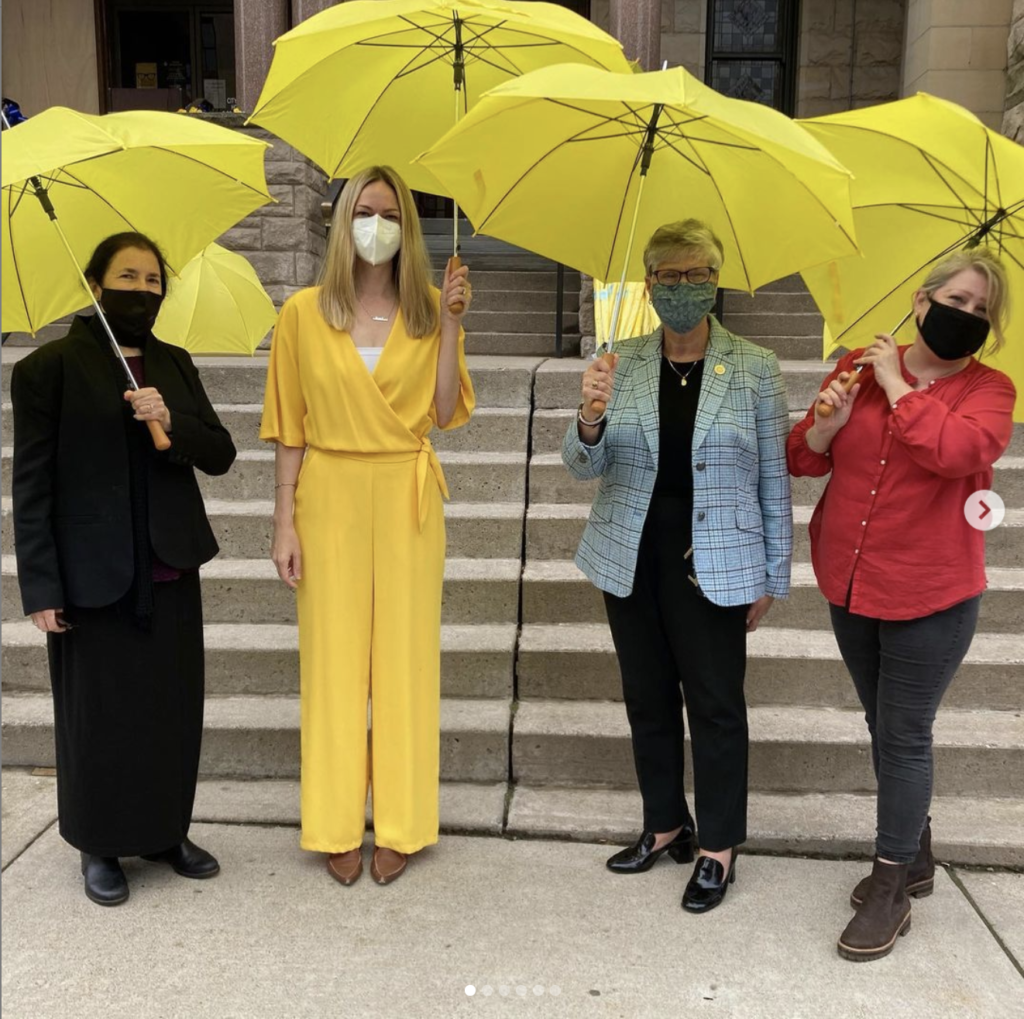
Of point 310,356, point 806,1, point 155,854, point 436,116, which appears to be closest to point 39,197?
point 310,356

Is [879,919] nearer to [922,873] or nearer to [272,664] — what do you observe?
[922,873]

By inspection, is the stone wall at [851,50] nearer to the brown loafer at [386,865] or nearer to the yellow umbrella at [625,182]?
the yellow umbrella at [625,182]

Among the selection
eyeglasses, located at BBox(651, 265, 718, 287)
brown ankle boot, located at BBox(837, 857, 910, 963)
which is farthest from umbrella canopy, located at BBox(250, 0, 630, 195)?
brown ankle boot, located at BBox(837, 857, 910, 963)

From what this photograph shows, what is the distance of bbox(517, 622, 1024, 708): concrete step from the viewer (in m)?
4.03

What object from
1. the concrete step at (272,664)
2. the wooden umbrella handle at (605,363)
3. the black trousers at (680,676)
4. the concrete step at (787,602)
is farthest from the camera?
the concrete step at (787,602)

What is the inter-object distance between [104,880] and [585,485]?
269cm

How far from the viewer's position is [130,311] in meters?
2.93

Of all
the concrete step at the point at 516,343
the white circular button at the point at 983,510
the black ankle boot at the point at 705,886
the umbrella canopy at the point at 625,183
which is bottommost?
the black ankle boot at the point at 705,886

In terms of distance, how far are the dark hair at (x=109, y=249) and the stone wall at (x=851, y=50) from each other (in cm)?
759

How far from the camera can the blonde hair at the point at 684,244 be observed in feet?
9.06

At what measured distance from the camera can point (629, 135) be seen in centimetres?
280

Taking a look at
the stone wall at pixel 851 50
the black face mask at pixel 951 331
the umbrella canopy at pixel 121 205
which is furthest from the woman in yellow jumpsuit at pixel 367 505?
the stone wall at pixel 851 50

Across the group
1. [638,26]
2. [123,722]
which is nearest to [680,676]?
[123,722]

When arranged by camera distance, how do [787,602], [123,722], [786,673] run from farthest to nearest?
[787,602], [786,673], [123,722]
